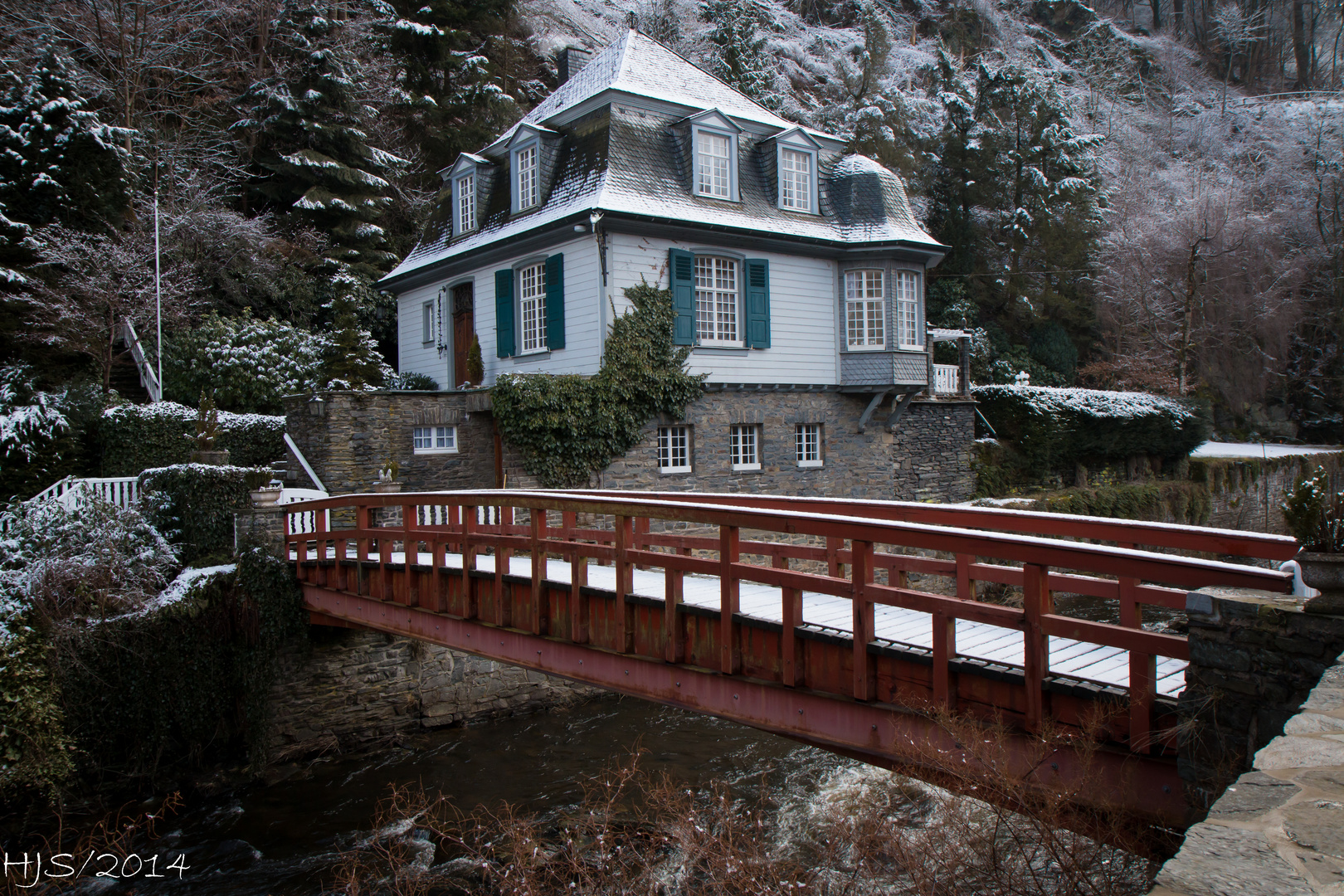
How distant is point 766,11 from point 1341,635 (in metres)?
42.2

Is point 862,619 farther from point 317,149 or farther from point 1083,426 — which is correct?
point 317,149

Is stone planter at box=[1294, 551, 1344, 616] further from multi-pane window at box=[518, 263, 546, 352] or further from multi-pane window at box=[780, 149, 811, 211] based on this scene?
multi-pane window at box=[780, 149, 811, 211]

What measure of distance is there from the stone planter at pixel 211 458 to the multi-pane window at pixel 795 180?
1170 centimetres

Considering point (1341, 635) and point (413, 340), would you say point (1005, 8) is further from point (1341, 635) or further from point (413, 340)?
point (1341, 635)

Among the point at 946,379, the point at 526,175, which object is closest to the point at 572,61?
the point at 526,175

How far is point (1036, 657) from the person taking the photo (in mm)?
3941

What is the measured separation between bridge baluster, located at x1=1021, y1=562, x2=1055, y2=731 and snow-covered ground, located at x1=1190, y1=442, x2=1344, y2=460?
2484 centimetres

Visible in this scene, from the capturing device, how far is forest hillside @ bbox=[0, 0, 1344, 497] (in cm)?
1723

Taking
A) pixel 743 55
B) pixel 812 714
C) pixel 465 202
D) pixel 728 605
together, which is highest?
pixel 743 55

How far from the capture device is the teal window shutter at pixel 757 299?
16.8 metres

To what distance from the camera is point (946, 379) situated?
20.5m

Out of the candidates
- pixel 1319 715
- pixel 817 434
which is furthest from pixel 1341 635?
pixel 817 434

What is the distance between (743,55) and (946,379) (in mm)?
16972

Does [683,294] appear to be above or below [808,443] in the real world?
above
